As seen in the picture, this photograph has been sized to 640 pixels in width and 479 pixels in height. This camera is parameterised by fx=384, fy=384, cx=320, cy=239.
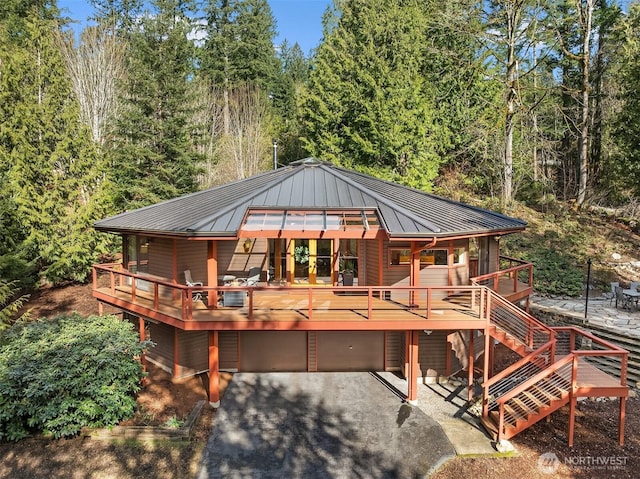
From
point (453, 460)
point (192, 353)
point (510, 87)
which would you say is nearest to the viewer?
point (453, 460)

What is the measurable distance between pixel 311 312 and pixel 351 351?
317 centimetres

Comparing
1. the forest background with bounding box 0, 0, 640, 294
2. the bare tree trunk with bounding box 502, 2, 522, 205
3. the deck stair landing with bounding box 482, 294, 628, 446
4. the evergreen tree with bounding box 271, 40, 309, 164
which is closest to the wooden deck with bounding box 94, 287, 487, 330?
the deck stair landing with bounding box 482, 294, 628, 446

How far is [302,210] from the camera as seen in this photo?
1073 cm

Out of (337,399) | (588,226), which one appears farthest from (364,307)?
(588,226)

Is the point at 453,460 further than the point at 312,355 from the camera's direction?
No

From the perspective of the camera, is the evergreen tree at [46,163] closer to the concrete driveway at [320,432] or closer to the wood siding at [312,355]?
the concrete driveway at [320,432]

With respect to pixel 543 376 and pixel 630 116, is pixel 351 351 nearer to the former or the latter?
pixel 543 376

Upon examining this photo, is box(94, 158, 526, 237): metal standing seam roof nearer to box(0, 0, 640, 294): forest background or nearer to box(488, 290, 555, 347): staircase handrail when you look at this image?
box(488, 290, 555, 347): staircase handrail

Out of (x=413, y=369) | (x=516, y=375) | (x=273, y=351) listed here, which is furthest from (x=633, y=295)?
(x=273, y=351)

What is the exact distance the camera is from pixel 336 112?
23.1 meters

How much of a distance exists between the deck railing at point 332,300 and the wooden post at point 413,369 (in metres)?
0.77

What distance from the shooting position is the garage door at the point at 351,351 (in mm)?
11688

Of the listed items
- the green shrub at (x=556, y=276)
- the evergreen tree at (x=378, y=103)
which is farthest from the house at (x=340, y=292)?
the evergreen tree at (x=378, y=103)

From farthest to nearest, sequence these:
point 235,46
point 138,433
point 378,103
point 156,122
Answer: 1. point 235,46
2. point 378,103
3. point 156,122
4. point 138,433
